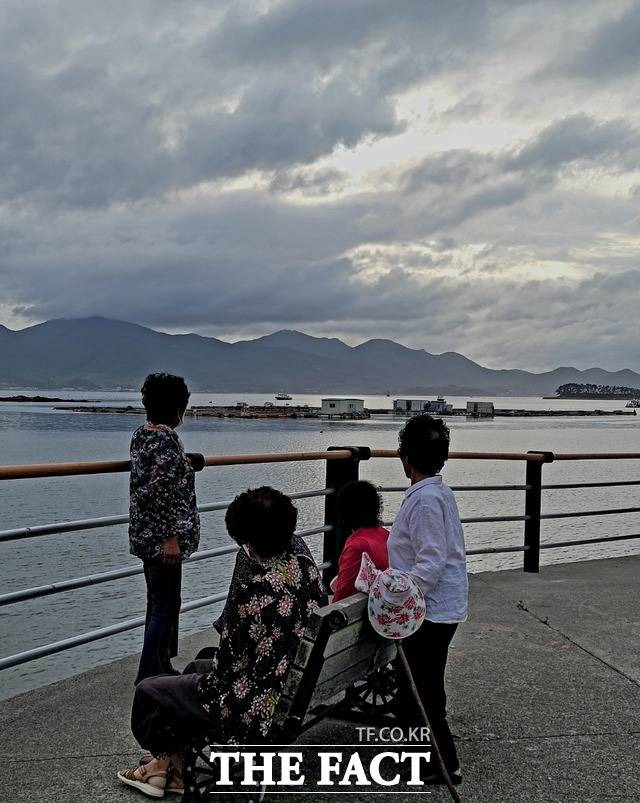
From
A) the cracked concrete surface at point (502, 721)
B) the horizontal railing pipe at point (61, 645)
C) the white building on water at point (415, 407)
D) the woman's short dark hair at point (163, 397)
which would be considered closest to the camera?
the cracked concrete surface at point (502, 721)

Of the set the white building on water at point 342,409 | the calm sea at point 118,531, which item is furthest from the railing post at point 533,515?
the white building on water at point 342,409

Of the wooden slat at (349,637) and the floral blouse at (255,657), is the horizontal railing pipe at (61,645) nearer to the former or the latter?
the wooden slat at (349,637)

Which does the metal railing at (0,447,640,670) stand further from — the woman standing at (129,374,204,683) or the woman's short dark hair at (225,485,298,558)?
the woman's short dark hair at (225,485,298,558)

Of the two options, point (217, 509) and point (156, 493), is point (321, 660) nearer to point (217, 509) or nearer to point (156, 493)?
point (156, 493)

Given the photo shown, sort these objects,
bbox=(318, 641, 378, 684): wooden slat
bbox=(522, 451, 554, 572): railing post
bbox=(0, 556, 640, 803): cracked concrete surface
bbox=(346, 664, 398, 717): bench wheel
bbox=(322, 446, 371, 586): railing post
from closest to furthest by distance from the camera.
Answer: bbox=(318, 641, 378, 684): wooden slat → bbox=(0, 556, 640, 803): cracked concrete surface → bbox=(346, 664, 398, 717): bench wheel → bbox=(322, 446, 371, 586): railing post → bbox=(522, 451, 554, 572): railing post

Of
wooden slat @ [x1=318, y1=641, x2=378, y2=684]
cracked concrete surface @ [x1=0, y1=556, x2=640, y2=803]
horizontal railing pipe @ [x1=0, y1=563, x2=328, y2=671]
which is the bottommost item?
cracked concrete surface @ [x1=0, y1=556, x2=640, y2=803]

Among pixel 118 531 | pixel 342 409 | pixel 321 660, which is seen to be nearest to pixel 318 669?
pixel 321 660

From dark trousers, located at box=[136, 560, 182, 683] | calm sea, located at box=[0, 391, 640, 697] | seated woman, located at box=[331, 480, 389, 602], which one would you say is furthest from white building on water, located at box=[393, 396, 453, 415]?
seated woman, located at box=[331, 480, 389, 602]

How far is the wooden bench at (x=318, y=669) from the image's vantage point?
2.50m

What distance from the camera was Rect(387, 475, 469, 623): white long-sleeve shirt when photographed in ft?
9.46

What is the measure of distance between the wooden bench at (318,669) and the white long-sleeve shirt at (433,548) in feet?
0.86

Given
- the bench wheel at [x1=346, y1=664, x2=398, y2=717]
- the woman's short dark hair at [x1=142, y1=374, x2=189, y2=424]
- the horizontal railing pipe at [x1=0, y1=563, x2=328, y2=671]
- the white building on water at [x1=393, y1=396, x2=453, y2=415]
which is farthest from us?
the white building on water at [x1=393, y1=396, x2=453, y2=415]

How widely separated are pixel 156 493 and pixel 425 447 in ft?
3.77

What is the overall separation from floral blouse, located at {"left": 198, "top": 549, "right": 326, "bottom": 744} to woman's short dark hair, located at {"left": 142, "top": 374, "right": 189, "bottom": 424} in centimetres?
109
